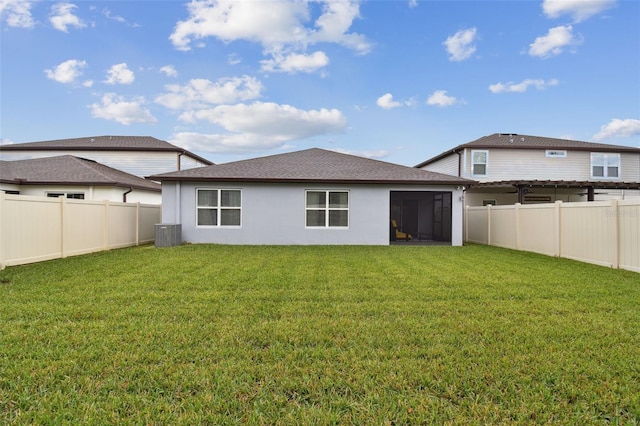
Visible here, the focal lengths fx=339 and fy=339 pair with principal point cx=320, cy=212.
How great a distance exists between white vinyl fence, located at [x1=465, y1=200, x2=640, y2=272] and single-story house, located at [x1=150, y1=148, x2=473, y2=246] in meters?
1.83

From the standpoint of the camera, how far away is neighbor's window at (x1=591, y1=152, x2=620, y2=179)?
20.5 metres

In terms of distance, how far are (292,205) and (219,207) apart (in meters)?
2.91

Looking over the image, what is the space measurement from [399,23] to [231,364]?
50.1 ft

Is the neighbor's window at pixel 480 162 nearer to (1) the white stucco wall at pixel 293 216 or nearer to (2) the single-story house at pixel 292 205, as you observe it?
(2) the single-story house at pixel 292 205

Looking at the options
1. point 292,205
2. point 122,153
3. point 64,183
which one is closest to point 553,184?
point 292,205

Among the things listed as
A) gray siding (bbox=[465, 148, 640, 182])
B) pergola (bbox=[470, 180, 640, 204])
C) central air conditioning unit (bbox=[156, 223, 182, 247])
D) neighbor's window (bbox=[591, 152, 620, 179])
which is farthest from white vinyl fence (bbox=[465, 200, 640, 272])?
central air conditioning unit (bbox=[156, 223, 182, 247])

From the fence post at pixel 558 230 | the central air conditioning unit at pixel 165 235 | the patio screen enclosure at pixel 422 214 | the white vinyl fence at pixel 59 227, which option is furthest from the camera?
the patio screen enclosure at pixel 422 214

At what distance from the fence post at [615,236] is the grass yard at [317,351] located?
2177 millimetres

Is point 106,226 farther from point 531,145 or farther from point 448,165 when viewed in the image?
point 531,145

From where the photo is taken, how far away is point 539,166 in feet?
66.6

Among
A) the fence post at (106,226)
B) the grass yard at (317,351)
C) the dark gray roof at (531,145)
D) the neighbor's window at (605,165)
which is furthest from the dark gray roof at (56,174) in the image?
the neighbor's window at (605,165)

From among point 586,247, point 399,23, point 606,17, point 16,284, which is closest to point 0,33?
point 16,284

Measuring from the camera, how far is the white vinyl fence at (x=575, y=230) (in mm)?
7984

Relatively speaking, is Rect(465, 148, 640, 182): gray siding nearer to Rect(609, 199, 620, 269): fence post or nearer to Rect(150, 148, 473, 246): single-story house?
Rect(150, 148, 473, 246): single-story house
